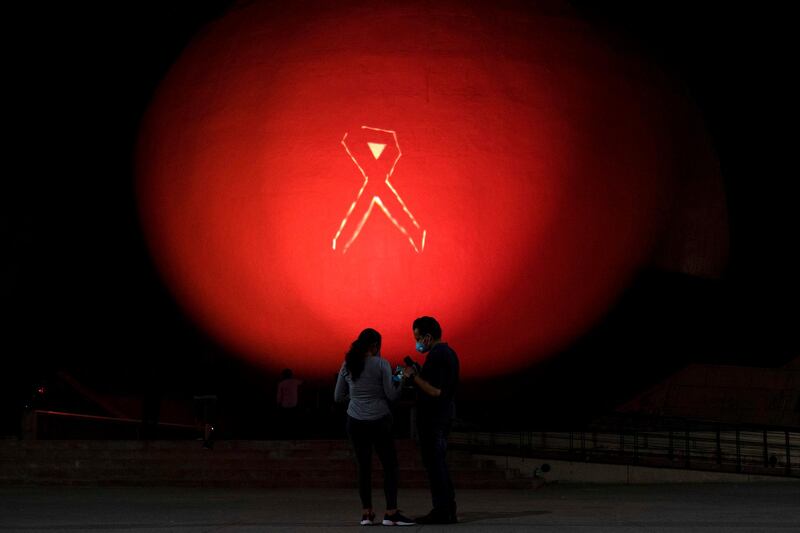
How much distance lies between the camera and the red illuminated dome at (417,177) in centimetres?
1723

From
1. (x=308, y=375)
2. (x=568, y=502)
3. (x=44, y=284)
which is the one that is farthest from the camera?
(x=44, y=284)

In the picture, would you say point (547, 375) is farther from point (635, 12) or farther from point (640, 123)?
point (635, 12)

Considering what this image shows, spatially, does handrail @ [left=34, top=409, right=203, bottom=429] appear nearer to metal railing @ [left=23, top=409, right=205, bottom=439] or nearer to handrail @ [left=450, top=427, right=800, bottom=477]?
metal railing @ [left=23, top=409, right=205, bottom=439]

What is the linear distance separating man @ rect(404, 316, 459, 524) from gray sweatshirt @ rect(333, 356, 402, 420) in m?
0.19

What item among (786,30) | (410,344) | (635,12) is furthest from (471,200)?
(786,30)

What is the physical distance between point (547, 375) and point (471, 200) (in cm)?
324

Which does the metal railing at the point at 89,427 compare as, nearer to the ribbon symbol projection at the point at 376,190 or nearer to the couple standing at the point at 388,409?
the ribbon symbol projection at the point at 376,190

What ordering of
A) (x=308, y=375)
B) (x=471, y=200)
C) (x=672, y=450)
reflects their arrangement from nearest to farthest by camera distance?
(x=672, y=450) → (x=471, y=200) → (x=308, y=375)

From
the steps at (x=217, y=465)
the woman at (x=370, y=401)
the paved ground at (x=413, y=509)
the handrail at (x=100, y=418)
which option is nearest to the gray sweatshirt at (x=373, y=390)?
the woman at (x=370, y=401)

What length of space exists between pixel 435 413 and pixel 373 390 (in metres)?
0.44

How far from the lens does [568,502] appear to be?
34.8 feet

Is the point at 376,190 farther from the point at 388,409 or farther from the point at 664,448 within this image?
the point at 388,409

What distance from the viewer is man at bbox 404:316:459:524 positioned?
8.48 metres

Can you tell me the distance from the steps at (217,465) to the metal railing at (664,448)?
1.76 meters
